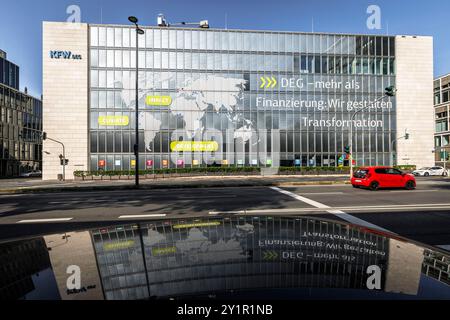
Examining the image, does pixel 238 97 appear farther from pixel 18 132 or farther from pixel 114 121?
pixel 18 132

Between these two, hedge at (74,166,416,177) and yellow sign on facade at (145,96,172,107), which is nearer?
hedge at (74,166,416,177)

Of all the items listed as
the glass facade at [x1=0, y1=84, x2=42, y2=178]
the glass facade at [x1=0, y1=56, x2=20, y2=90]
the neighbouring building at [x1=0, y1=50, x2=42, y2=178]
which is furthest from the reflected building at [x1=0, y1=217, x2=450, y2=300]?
the glass facade at [x1=0, y1=56, x2=20, y2=90]

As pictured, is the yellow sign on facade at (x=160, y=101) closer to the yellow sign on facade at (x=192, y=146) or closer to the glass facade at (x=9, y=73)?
the yellow sign on facade at (x=192, y=146)

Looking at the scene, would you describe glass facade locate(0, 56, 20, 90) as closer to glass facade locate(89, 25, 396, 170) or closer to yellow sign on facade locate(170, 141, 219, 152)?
glass facade locate(89, 25, 396, 170)

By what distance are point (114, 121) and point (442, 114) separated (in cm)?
6636

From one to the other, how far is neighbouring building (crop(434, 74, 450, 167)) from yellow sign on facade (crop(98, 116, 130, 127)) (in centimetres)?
5960

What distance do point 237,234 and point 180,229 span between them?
0.84 meters

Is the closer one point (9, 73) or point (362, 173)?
point (362, 173)

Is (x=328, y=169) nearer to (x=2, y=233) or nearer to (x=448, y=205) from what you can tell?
(x=448, y=205)

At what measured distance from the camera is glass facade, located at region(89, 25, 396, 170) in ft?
117

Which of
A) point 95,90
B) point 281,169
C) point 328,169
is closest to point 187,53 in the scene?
point 95,90

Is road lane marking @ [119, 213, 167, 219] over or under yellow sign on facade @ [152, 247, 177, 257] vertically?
under

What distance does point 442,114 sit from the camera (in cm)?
5647

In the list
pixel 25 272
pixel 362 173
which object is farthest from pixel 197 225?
pixel 362 173
